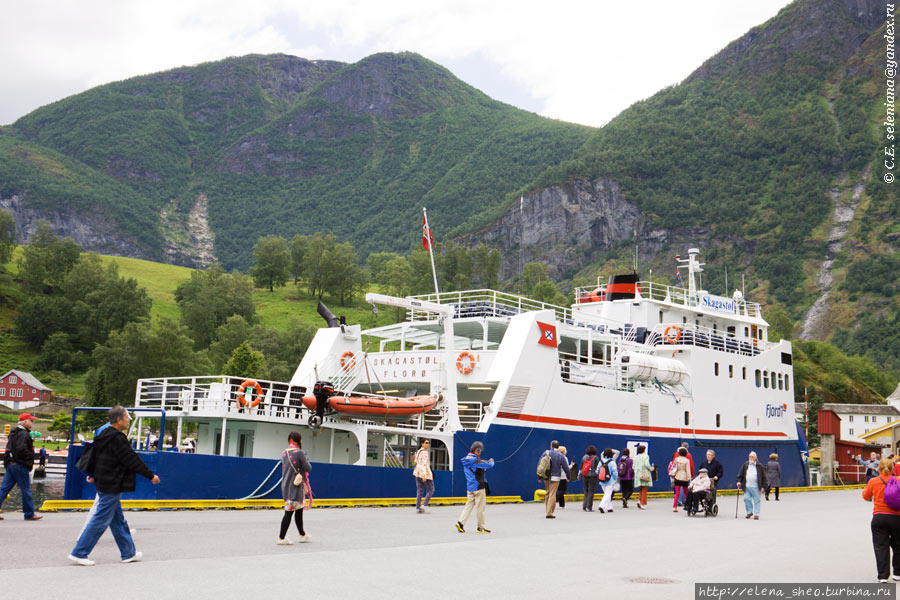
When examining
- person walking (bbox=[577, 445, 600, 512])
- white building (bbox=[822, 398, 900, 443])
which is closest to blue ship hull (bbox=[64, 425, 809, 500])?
person walking (bbox=[577, 445, 600, 512])

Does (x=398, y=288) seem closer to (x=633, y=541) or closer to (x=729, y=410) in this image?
(x=729, y=410)

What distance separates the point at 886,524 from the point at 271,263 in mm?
113553

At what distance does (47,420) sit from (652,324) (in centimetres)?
5714

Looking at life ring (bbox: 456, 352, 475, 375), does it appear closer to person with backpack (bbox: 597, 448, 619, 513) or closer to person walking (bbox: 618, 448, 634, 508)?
person with backpack (bbox: 597, 448, 619, 513)

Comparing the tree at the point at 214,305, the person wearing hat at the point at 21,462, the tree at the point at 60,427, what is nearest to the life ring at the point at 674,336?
→ the person wearing hat at the point at 21,462

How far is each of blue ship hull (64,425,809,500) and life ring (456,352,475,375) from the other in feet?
6.95

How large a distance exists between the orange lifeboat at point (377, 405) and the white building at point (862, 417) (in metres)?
79.4

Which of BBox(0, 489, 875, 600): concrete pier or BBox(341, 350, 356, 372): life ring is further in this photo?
BBox(341, 350, 356, 372): life ring

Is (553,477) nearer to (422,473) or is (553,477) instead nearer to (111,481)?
(422,473)

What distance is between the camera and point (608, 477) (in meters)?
20.4

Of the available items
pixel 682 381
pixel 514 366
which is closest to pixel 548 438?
pixel 514 366

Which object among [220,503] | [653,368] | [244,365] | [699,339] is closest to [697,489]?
[653,368]

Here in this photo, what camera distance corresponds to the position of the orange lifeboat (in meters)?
20.2

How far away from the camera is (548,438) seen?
2412 centimetres
